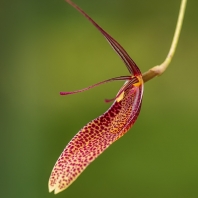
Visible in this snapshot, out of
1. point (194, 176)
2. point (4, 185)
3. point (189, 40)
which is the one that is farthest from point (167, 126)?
point (4, 185)

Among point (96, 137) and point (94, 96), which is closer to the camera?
point (96, 137)

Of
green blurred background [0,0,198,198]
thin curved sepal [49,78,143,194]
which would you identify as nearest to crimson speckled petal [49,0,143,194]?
thin curved sepal [49,78,143,194]

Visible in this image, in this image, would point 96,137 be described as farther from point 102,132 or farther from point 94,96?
point 94,96

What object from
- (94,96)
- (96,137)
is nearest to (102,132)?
(96,137)

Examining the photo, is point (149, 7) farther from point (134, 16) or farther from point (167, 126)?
point (167, 126)

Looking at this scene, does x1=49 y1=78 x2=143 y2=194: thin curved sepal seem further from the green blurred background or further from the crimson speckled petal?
the green blurred background

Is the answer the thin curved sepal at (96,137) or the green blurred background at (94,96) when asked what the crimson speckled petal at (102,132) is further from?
the green blurred background at (94,96)
